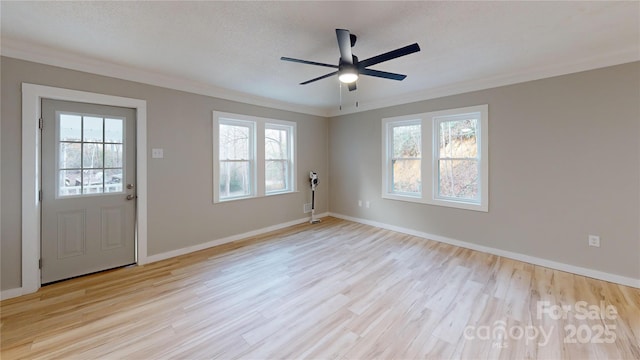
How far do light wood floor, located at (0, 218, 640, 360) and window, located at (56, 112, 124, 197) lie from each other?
3.56ft

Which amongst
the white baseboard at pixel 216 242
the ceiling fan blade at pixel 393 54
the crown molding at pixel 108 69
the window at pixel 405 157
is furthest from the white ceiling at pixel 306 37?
the white baseboard at pixel 216 242

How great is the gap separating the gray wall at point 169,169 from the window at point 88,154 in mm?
313

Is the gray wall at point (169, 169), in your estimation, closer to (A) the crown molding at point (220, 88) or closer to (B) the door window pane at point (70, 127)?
(A) the crown molding at point (220, 88)

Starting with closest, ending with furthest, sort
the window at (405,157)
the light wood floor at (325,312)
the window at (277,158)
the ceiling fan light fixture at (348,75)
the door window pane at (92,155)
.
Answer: the light wood floor at (325,312) → the ceiling fan light fixture at (348,75) → the door window pane at (92,155) → the window at (405,157) → the window at (277,158)

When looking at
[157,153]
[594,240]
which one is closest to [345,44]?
[157,153]

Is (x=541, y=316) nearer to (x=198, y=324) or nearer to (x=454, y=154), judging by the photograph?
(x=454, y=154)

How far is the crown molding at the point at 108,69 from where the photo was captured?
2.53 m

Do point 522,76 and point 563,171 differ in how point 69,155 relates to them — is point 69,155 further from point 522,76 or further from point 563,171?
point 563,171

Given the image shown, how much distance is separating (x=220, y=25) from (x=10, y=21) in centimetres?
173

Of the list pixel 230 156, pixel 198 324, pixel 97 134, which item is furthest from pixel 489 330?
pixel 97 134

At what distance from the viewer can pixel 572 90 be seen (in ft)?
9.91

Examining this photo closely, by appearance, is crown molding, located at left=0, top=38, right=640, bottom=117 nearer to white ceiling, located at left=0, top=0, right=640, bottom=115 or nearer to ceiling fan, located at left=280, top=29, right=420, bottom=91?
white ceiling, located at left=0, top=0, right=640, bottom=115

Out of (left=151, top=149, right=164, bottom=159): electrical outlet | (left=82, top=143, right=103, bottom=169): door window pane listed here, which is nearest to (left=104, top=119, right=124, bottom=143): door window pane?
(left=82, top=143, right=103, bottom=169): door window pane

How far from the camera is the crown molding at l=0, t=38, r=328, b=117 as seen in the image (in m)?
2.53
